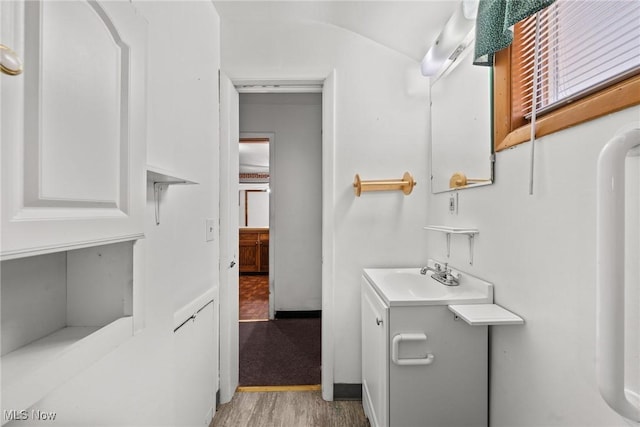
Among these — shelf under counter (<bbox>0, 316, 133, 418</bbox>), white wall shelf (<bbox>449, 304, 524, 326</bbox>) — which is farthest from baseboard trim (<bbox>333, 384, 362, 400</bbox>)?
shelf under counter (<bbox>0, 316, 133, 418</bbox>)

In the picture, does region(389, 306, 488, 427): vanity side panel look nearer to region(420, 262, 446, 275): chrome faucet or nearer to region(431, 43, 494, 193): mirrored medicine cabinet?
region(420, 262, 446, 275): chrome faucet

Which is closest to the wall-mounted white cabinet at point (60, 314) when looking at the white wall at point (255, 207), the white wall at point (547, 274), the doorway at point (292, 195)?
the white wall at point (547, 274)

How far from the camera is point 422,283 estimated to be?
1614 millimetres

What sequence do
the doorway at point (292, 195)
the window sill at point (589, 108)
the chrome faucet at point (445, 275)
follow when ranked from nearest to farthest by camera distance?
the window sill at point (589, 108) < the chrome faucet at point (445, 275) < the doorway at point (292, 195)

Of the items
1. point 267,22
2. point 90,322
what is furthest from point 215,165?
point 90,322

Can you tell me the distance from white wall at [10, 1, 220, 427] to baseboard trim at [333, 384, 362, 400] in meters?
0.82

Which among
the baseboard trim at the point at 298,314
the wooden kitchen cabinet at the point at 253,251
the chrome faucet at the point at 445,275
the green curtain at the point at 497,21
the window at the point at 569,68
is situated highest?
the green curtain at the point at 497,21

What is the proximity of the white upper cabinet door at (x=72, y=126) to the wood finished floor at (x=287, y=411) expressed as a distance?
5.11ft

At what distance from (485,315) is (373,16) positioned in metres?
1.79

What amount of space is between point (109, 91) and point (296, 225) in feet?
8.70

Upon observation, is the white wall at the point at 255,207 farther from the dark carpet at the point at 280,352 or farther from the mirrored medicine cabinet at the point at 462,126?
the mirrored medicine cabinet at the point at 462,126

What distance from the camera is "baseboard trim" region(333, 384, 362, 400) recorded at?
71.9 inches

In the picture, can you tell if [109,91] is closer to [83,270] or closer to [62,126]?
[62,126]

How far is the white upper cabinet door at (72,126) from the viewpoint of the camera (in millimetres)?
395
